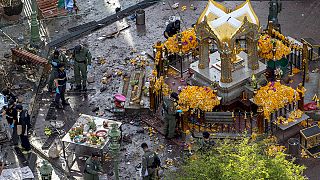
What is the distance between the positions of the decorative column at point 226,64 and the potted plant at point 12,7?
464 inches

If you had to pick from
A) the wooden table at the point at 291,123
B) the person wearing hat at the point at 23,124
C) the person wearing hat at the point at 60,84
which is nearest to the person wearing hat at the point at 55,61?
the person wearing hat at the point at 60,84

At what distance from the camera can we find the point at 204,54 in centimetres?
3045

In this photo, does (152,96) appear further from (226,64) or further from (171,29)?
(171,29)

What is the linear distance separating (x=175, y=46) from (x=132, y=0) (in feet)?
25.2

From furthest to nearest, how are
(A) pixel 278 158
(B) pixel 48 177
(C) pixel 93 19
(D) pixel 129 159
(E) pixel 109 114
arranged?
(C) pixel 93 19, (E) pixel 109 114, (D) pixel 129 159, (B) pixel 48 177, (A) pixel 278 158

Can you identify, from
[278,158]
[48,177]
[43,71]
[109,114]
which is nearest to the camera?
[278,158]

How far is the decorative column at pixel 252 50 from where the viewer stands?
2986cm

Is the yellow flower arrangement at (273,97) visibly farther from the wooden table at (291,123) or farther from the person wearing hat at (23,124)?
the person wearing hat at (23,124)

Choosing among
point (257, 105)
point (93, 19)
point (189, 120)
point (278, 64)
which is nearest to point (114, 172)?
point (189, 120)

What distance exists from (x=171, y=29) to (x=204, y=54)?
157 inches

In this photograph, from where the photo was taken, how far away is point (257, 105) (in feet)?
95.3

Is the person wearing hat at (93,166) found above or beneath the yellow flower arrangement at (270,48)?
beneath

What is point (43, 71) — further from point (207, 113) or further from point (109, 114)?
point (207, 113)

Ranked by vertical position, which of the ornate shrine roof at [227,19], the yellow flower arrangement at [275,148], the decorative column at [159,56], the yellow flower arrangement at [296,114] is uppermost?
the ornate shrine roof at [227,19]
